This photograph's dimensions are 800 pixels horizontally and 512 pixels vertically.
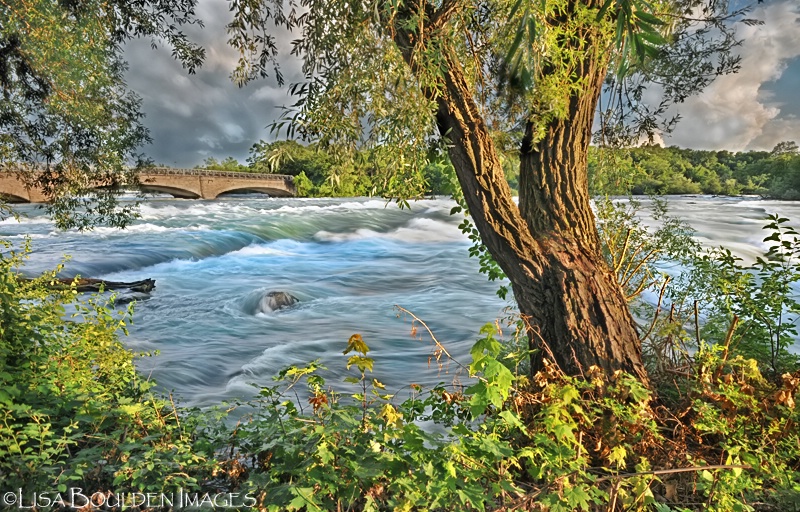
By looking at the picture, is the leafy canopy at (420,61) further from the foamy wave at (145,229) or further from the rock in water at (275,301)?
the foamy wave at (145,229)

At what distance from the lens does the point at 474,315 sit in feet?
30.6

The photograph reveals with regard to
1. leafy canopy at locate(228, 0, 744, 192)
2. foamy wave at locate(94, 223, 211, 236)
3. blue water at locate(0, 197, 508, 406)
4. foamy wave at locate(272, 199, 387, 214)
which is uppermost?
leafy canopy at locate(228, 0, 744, 192)

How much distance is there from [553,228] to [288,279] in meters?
10.2

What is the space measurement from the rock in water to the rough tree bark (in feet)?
21.9

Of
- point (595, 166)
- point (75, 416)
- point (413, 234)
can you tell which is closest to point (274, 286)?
point (595, 166)

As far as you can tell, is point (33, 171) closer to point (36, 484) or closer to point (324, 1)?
point (324, 1)

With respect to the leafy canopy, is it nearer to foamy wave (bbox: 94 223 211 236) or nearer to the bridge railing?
foamy wave (bbox: 94 223 211 236)

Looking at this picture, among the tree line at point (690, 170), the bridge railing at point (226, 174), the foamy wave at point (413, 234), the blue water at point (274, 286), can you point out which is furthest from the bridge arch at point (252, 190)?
the tree line at point (690, 170)

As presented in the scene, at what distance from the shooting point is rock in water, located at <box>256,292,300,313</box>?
942cm

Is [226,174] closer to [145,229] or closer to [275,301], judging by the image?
[145,229]

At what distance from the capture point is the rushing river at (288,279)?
6875mm

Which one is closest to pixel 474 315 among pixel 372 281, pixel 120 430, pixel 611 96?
pixel 372 281

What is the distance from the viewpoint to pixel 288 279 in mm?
12945

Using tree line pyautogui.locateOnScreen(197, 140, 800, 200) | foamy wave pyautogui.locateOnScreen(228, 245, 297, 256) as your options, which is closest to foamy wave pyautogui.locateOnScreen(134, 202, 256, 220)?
foamy wave pyautogui.locateOnScreen(228, 245, 297, 256)
